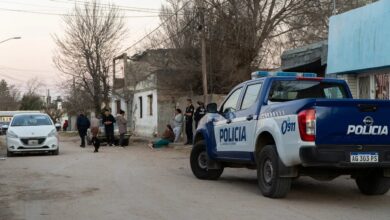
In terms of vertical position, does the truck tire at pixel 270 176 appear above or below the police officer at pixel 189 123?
below

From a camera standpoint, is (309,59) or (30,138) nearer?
(309,59)

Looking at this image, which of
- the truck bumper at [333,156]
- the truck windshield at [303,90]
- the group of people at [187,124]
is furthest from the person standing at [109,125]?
the truck bumper at [333,156]

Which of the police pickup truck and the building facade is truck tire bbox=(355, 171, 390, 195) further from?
the building facade

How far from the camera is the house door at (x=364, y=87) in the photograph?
1573cm

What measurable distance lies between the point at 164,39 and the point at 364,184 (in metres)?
22.2

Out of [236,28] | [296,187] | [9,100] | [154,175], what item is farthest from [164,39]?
[9,100]

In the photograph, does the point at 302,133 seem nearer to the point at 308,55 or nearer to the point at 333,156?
the point at 333,156

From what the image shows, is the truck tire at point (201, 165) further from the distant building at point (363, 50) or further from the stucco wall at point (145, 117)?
the stucco wall at point (145, 117)

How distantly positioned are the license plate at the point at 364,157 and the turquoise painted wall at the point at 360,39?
5538 millimetres

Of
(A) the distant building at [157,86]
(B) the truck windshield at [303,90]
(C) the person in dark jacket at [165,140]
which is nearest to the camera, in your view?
(B) the truck windshield at [303,90]

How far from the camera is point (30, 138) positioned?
763 inches

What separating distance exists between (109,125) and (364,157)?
18556 millimetres

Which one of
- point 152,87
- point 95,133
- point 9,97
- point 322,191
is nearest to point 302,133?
point 322,191

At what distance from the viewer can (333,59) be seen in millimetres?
16406
